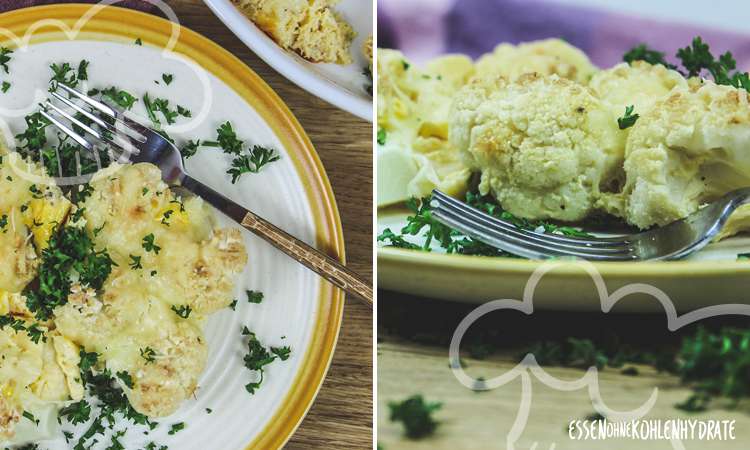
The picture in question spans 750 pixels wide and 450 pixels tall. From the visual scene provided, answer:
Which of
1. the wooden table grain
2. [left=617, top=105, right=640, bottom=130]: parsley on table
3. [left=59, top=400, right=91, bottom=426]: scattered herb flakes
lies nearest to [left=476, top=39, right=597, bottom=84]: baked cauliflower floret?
[left=617, top=105, right=640, bottom=130]: parsley on table

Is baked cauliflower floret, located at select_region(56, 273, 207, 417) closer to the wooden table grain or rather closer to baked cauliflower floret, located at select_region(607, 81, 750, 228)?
the wooden table grain

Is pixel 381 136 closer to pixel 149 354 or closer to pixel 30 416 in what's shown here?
pixel 149 354

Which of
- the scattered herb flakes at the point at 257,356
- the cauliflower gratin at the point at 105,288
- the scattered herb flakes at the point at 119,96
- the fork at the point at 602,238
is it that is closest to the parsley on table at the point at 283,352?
the scattered herb flakes at the point at 257,356

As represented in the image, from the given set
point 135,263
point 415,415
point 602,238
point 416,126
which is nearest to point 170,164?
point 135,263

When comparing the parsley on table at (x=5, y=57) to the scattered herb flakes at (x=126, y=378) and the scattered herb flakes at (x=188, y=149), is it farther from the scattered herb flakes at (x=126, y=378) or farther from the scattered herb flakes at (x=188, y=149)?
the scattered herb flakes at (x=126, y=378)

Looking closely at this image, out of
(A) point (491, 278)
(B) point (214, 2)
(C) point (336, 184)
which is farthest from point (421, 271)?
(B) point (214, 2)

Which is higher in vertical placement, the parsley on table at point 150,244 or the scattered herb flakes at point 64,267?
the parsley on table at point 150,244

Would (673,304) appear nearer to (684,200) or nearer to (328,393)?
(684,200)
